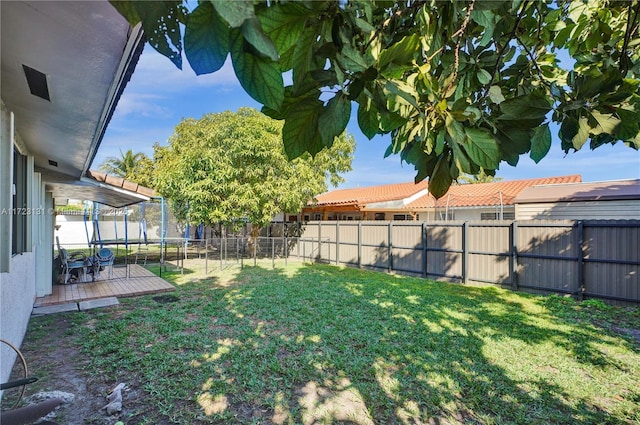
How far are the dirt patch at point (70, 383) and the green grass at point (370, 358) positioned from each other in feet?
0.36

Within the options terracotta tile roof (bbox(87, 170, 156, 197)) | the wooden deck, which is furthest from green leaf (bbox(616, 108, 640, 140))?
the wooden deck

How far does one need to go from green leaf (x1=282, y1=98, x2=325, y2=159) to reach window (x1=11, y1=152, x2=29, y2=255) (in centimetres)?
408

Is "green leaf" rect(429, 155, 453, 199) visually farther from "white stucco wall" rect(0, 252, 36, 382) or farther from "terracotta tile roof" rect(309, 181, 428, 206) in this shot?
"terracotta tile roof" rect(309, 181, 428, 206)

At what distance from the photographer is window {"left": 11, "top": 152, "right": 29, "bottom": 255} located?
348 cm

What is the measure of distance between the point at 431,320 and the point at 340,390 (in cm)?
264

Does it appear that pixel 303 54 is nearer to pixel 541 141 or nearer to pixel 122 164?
pixel 541 141

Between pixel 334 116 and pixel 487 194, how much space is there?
15.0 meters

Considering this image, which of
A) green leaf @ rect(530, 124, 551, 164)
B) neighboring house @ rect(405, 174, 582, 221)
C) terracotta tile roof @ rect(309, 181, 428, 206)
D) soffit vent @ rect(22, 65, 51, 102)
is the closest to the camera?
green leaf @ rect(530, 124, 551, 164)

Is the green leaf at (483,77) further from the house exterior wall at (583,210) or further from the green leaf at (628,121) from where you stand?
the house exterior wall at (583,210)

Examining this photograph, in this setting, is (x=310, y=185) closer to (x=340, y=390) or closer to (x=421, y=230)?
(x=421, y=230)

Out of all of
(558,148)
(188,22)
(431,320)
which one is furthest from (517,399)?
(188,22)

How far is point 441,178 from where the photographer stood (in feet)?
3.03

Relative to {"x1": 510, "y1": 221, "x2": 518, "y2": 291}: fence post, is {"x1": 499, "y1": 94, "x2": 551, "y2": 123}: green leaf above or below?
above

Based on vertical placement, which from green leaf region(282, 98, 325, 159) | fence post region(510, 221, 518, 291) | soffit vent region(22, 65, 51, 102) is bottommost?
fence post region(510, 221, 518, 291)
